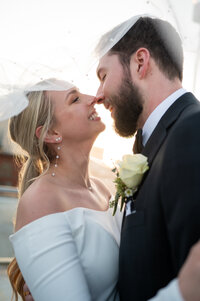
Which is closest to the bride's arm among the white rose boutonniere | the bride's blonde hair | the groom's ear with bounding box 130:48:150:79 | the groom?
the groom

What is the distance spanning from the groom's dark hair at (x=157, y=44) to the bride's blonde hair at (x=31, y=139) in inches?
32.4

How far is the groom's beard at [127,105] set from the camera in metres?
2.26

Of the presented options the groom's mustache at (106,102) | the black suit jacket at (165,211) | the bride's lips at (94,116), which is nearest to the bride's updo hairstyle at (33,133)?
the bride's lips at (94,116)

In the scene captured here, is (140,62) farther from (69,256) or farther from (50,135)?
(69,256)

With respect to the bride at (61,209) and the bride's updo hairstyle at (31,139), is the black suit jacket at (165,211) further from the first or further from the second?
the bride's updo hairstyle at (31,139)

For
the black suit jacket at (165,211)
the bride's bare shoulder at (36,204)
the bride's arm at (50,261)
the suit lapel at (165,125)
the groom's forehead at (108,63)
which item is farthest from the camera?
the groom's forehead at (108,63)

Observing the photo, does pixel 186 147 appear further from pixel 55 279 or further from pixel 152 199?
pixel 55 279

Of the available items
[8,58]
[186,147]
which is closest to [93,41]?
[8,58]

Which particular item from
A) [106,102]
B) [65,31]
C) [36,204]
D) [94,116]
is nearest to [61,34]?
[65,31]

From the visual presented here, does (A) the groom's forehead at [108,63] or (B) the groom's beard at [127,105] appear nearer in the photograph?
(B) the groom's beard at [127,105]

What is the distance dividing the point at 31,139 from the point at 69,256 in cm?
123

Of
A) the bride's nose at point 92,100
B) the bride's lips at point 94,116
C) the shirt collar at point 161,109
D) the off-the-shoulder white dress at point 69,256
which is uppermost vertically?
the shirt collar at point 161,109

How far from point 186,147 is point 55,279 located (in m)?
1.19

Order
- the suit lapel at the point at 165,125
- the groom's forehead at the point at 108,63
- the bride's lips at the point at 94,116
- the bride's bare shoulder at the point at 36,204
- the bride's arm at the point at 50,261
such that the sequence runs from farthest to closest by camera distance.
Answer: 1. the bride's lips at the point at 94,116
2. the groom's forehead at the point at 108,63
3. the bride's bare shoulder at the point at 36,204
4. the bride's arm at the point at 50,261
5. the suit lapel at the point at 165,125
